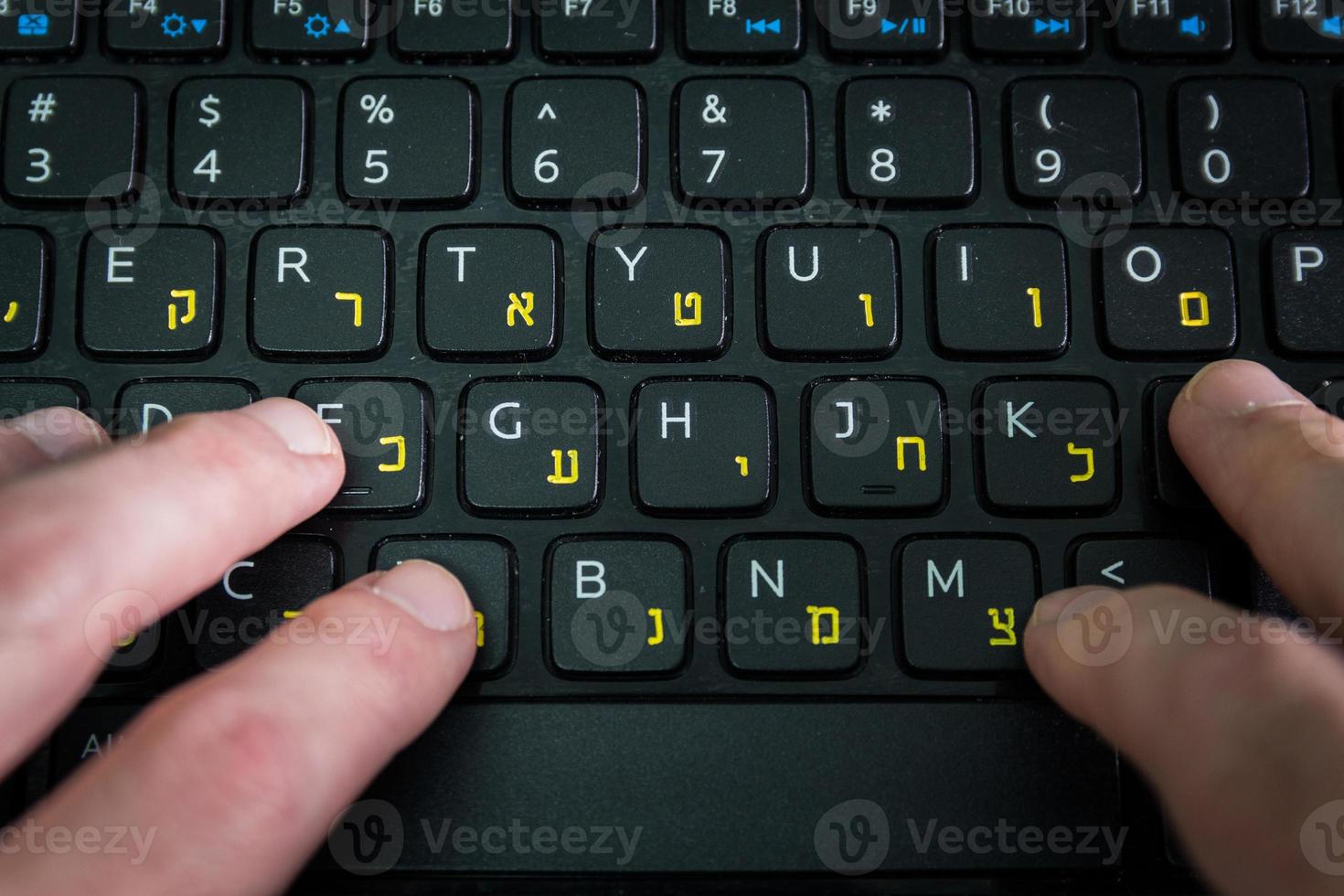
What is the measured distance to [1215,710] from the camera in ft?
1.70

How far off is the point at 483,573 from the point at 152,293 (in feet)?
0.89

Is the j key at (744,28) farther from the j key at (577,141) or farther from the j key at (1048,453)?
the j key at (1048,453)

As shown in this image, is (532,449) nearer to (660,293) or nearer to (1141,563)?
(660,293)

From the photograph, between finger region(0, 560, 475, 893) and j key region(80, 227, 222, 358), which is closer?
finger region(0, 560, 475, 893)

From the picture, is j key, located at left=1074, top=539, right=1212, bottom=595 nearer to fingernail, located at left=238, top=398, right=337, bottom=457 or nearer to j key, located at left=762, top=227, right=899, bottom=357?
j key, located at left=762, top=227, right=899, bottom=357

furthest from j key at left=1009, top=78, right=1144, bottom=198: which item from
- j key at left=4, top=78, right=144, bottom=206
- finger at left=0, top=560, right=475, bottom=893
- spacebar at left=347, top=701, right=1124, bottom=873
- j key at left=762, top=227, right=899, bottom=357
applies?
j key at left=4, top=78, right=144, bottom=206

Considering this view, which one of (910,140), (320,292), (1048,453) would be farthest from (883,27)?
(320,292)

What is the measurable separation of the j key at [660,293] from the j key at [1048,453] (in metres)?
0.18

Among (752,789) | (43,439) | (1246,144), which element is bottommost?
(752,789)

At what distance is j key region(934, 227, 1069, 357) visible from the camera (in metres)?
0.62

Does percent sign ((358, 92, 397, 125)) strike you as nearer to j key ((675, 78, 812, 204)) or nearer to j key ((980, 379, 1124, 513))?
j key ((675, 78, 812, 204))

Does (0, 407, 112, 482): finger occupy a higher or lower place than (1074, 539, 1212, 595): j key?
higher

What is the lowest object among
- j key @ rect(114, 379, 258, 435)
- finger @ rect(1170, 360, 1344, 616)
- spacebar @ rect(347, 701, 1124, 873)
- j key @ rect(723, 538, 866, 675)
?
spacebar @ rect(347, 701, 1124, 873)

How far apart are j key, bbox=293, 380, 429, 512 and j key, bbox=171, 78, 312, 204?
14cm
